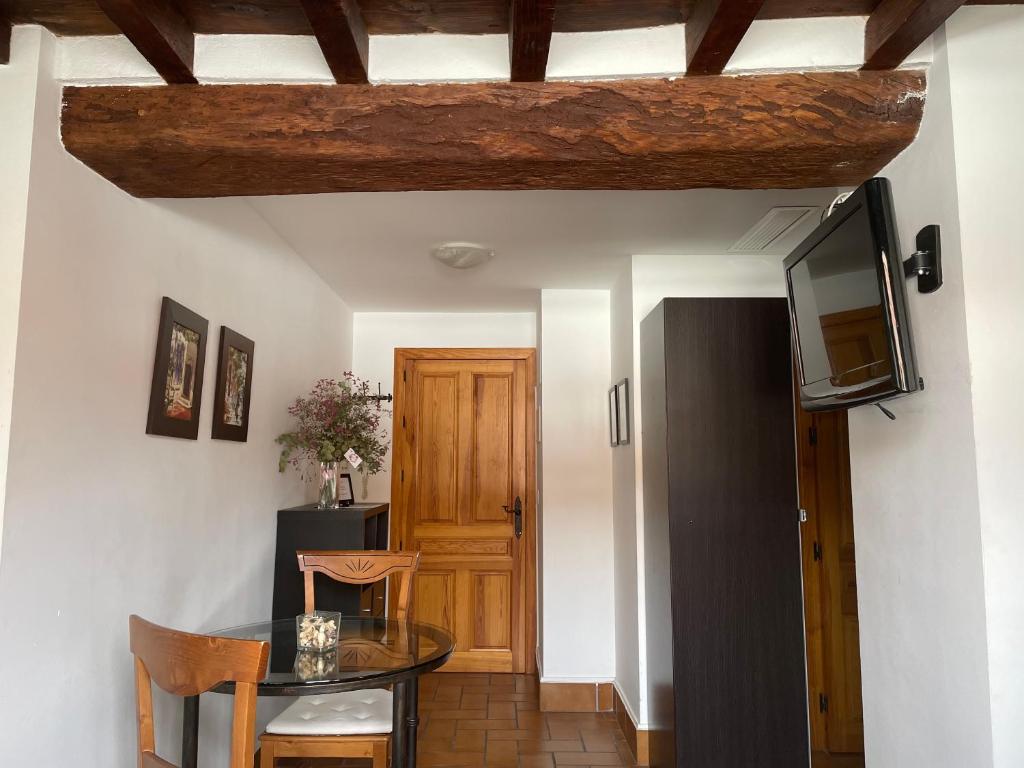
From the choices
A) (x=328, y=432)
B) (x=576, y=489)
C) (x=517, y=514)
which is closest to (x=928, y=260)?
(x=328, y=432)

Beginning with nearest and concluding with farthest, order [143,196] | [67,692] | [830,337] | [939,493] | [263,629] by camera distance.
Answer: [939,493] → [67,692] → [830,337] → [143,196] → [263,629]

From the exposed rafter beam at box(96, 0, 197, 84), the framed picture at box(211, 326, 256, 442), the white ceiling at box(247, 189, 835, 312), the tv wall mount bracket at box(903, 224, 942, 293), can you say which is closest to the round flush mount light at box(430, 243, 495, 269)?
the white ceiling at box(247, 189, 835, 312)

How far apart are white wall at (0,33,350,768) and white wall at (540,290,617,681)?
5.90 feet

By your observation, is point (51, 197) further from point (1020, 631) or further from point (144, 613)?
point (1020, 631)

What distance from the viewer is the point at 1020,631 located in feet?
5.03

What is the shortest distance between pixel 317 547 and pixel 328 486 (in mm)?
296

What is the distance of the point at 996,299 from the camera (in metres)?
1.61

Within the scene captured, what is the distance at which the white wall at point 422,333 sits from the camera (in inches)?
199

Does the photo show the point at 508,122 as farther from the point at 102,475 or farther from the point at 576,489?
the point at 576,489

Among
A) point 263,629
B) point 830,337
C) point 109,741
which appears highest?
point 830,337

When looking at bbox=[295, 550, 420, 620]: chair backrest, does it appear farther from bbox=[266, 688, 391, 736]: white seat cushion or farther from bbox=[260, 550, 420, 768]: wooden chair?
bbox=[266, 688, 391, 736]: white seat cushion

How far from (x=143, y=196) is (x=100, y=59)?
1.35 feet

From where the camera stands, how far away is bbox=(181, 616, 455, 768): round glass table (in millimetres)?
1960

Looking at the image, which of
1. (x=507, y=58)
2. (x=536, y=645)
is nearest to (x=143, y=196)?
(x=507, y=58)
